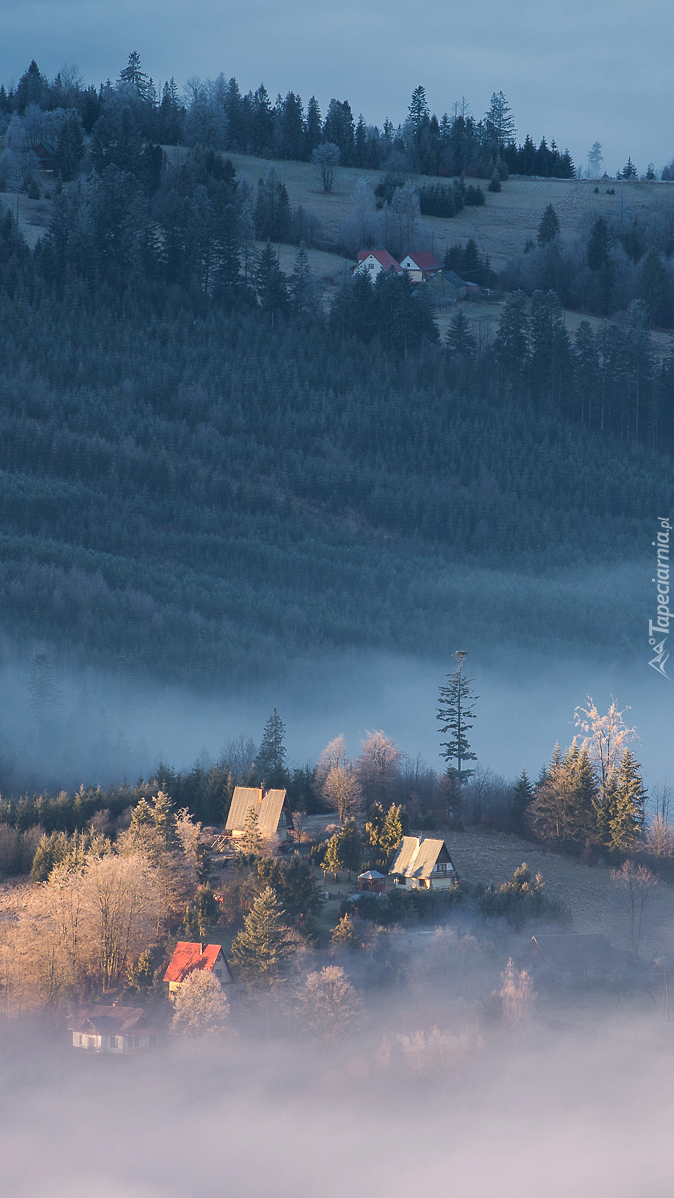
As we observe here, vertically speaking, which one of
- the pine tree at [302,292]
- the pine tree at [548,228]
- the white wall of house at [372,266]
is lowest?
the pine tree at [302,292]

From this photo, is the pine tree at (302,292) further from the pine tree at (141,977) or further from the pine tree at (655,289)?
the pine tree at (141,977)

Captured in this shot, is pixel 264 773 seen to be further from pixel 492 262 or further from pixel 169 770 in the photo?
pixel 492 262

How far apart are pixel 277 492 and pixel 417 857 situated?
89.5m

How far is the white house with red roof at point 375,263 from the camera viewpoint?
178625 mm

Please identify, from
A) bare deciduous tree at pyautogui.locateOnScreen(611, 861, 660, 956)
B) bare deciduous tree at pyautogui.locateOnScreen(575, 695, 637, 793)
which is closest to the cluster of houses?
bare deciduous tree at pyautogui.locateOnScreen(575, 695, 637, 793)

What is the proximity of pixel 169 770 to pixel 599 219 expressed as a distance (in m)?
140

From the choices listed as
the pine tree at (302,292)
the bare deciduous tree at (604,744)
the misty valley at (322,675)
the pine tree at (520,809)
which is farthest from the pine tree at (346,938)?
the pine tree at (302,292)

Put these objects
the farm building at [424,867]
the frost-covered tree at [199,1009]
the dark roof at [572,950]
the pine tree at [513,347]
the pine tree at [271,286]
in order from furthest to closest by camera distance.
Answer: the pine tree at [271,286] < the pine tree at [513,347] < the farm building at [424,867] < the dark roof at [572,950] < the frost-covered tree at [199,1009]

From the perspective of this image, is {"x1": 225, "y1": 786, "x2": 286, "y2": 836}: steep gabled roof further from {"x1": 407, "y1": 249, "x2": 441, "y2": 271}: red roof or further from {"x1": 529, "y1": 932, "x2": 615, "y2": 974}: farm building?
{"x1": 407, "y1": 249, "x2": 441, "y2": 271}: red roof

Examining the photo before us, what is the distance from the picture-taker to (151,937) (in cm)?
6069

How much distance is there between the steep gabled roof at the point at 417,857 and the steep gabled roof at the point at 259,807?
6440mm

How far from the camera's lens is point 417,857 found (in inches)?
2584

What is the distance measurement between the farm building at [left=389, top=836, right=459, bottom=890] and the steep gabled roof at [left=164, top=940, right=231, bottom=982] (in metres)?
10.7

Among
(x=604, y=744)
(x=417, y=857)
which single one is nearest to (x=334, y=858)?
(x=417, y=857)
